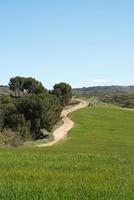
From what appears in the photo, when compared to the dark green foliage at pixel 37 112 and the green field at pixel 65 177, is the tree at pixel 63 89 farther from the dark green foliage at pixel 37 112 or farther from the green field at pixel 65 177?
the green field at pixel 65 177

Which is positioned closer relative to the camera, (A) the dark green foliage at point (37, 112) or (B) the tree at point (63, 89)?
(A) the dark green foliage at point (37, 112)

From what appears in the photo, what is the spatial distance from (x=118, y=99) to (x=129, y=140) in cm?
9516

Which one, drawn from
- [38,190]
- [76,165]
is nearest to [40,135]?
[76,165]

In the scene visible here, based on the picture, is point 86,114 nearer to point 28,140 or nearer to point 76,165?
point 28,140

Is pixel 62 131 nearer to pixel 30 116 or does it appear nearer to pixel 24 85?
pixel 30 116

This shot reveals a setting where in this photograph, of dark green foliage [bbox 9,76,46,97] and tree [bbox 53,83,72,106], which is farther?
tree [bbox 53,83,72,106]

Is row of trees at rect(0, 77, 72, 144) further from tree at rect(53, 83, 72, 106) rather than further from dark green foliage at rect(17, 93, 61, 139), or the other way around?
tree at rect(53, 83, 72, 106)

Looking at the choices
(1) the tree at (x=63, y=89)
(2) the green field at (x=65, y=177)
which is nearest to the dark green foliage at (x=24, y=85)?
(1) the tree at (x=63, y=89)

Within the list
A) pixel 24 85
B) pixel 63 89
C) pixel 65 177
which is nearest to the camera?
pixel 65 177

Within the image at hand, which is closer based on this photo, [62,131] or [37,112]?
[37,112]

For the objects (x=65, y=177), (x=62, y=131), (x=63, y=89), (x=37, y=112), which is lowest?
(x=62, y=131)

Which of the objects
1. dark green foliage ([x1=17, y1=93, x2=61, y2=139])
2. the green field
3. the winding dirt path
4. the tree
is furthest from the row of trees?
the tree

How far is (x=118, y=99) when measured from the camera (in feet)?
544

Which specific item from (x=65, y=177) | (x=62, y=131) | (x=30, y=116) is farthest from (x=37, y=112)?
(x=65, y=177)
